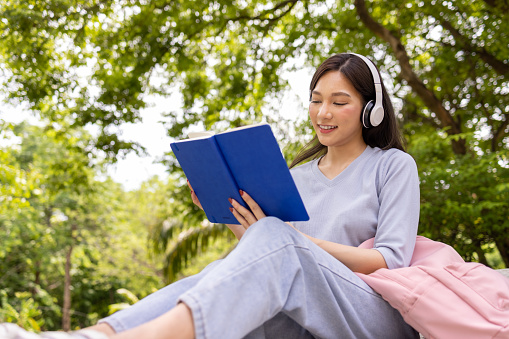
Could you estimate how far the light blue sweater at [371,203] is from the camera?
1.69 meters

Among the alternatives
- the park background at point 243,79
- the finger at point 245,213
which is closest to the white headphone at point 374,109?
the finger at point 245,213

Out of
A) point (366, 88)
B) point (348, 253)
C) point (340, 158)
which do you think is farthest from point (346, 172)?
point (348, 253)

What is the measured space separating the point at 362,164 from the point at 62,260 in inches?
669

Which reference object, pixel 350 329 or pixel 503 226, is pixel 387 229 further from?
pixel 503 226

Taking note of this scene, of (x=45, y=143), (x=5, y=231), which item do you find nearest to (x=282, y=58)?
(x=5, y=231)

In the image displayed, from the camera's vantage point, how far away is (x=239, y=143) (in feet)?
4.89

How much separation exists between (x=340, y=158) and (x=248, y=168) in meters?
0.71

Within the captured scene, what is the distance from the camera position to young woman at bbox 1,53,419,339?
118 centimetres

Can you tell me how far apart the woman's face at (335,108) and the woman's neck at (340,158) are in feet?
0.30

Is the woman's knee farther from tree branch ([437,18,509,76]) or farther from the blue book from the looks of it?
tree branch ([437,18,509,76])

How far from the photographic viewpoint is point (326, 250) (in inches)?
65.4

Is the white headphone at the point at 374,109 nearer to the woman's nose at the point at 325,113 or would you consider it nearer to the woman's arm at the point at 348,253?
the woman's nose at the point at 325,113

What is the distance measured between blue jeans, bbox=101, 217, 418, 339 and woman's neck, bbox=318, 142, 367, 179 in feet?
2.20

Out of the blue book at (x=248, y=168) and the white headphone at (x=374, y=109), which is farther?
the white headphone at (x=374, y=109)
